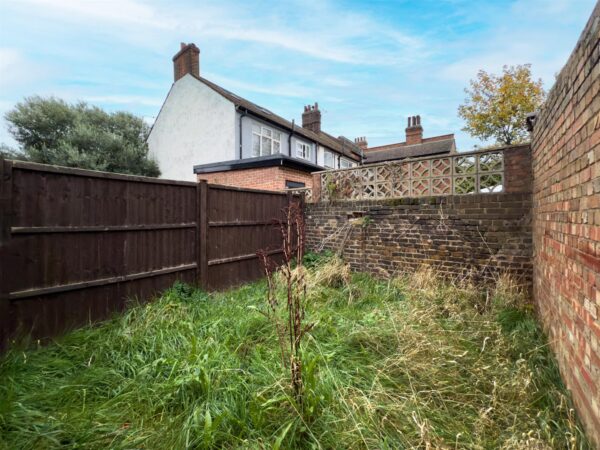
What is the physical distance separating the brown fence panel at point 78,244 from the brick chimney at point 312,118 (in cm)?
1677

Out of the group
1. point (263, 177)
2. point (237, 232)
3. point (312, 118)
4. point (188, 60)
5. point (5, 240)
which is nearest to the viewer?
point (5, 240)

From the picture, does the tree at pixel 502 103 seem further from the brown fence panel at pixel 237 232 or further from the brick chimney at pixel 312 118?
the brown fence panel at pixel 237 232

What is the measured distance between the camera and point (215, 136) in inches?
535

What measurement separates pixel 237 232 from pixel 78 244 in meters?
2.67

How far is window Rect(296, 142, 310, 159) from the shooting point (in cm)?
1675

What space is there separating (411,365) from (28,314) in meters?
3.67

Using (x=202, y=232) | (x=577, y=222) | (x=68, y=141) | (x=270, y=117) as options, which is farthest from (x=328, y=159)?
(x=577, y=222)

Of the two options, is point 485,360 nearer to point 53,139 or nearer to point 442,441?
point 442,441

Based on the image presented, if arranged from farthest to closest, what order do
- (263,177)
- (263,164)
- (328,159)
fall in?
1. (328,159)
2. (263,177)
3. (263,164)

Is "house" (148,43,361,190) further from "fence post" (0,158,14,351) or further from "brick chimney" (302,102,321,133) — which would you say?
"fence post" (0,158,14,351)

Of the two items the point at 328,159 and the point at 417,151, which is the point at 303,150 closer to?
the point at 328,159

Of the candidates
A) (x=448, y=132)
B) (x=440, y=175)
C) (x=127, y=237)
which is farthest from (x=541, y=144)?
(x=448, y=132)

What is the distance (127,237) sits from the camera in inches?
148

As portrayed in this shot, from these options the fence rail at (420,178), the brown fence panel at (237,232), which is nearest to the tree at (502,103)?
the fence rail at (420,178)
